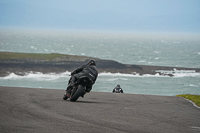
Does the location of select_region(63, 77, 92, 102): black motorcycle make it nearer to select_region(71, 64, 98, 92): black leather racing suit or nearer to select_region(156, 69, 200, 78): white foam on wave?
select_region(71, 64, 98, 92): black leather racing suit

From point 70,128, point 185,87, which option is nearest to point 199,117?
point 70,128

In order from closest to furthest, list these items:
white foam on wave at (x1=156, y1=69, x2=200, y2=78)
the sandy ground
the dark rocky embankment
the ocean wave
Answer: the sandy ground
the ocean wave
white foam on wave at (x1=156, y1=69, x2=200, y2=78)
the dark rocky embankment

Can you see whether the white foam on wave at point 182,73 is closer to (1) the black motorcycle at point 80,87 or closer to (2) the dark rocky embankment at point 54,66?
(2) the dark rocky embankment at point 54,66

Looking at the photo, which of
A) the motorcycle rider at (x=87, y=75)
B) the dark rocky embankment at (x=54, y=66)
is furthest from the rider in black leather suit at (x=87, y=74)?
the dark rocky embankment at (x=54, y=66)

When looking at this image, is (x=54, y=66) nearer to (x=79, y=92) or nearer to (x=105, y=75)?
(x=105, y=75)

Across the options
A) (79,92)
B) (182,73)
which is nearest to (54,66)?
(182,73)

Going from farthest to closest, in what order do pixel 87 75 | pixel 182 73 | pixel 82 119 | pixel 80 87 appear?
1. pixel 182 73
2. pixel 87 75
3. pixel 80 87
4. pixel 82 119

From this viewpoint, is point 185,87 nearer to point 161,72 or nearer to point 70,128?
point 161,72

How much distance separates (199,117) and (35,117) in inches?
242

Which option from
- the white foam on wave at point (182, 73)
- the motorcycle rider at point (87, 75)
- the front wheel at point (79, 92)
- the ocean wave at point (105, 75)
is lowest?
Answer: the front wheel at point (79, 92)

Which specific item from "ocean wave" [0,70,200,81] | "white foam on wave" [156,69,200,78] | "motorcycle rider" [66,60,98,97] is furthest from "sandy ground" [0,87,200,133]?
"white foam on wave" [156,69,200,78]

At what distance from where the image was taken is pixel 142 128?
865cm

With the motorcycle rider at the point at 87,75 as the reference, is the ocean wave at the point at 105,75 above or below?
above

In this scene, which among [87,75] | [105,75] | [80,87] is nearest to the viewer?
[80,87]
